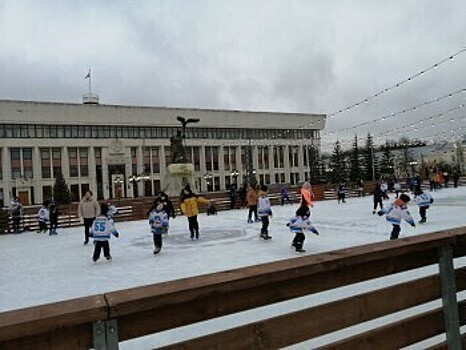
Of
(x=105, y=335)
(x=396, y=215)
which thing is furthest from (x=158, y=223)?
(x=105, y=335)


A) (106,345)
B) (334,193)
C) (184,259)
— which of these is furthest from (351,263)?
(334,193)

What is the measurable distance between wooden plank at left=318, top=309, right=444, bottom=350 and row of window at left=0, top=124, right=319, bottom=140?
180ft

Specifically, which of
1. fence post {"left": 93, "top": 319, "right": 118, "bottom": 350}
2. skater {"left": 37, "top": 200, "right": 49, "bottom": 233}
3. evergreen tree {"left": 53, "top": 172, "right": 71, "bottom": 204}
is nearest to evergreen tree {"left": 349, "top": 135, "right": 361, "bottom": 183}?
evergreen tree {"left": 53, "top": 172, "right": 71, "bottom": 204}

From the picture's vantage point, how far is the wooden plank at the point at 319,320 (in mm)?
1776

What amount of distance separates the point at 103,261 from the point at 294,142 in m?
72.8

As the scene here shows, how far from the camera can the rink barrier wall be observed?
148 cm

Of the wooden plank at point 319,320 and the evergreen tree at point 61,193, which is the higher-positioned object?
the evergreen tree at point 61,193

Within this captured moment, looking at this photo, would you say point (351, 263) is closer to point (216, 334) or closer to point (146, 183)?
point (216, 334)

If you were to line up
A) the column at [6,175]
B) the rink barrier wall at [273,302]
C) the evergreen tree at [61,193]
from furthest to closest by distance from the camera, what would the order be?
1. the column at [6,175]
2. the evergreen tree at [61,193]
3. the rink barrier wall at [273,302]

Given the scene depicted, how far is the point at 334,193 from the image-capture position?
118 ft

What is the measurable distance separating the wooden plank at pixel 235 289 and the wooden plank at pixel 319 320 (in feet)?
0.28

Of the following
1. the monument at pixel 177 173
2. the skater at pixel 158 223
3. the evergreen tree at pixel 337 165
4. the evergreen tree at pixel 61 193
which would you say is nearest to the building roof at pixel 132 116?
the evergreen tree at pixel 337 165

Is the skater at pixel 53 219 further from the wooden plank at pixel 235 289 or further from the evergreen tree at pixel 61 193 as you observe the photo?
the evergreen tree at pixel 61 193

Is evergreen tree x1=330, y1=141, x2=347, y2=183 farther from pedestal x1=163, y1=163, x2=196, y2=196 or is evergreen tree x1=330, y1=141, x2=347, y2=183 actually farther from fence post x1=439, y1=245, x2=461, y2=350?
fence post x1=439, y1=245, x2=461, y2=350
